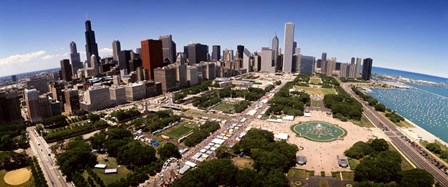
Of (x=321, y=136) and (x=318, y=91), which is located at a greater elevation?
(x=318, y=91)

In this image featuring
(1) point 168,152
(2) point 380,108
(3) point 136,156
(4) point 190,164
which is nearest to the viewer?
(3) point 136,156

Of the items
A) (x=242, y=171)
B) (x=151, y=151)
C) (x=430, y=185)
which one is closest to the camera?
(x=430, y=185)

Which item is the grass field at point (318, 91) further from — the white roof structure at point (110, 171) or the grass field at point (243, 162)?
the white roof structure at point (110, 171)

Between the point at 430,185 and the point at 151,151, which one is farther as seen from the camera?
the point at 151,151

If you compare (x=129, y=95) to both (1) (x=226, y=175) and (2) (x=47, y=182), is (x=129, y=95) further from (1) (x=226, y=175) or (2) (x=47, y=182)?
(1) (x=226, y=175)

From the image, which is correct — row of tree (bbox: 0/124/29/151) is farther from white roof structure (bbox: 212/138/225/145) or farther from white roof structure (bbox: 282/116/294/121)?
white roof structure (bbox: 282/116/294/121)

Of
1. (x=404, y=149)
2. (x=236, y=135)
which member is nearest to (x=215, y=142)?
(x=236, y=135)

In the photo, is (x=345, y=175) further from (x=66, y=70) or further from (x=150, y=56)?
(x=66, y=70)

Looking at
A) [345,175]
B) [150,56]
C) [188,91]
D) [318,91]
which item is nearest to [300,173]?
[345,175]
